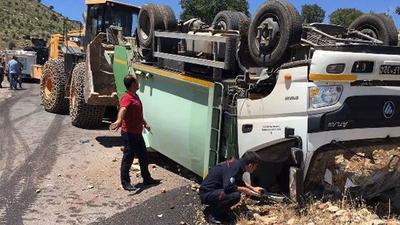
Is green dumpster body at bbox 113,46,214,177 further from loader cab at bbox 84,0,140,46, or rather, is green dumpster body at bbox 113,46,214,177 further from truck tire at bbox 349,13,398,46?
loader cab at bbox 84,0,140,46

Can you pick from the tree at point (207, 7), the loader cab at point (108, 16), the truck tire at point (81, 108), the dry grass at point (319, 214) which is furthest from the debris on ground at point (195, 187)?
the tree at point (207, 7)

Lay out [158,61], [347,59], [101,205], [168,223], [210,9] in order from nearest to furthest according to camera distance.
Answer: [347,59], [168,223], [101,205], [158,61], [210,9]

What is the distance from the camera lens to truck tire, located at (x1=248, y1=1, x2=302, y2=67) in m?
4.35

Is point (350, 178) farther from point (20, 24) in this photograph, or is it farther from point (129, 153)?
point (20, 24)

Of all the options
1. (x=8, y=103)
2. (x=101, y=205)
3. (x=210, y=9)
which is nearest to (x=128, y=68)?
(x=101, y=205)

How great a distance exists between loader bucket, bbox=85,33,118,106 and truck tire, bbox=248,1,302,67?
4.05 m

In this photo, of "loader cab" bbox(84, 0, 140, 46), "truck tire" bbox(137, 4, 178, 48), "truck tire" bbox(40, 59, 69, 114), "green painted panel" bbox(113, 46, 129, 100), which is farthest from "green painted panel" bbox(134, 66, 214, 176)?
"truck tire" bbox(40, 59, 69, 114)

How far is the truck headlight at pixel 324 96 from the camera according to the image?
396cm

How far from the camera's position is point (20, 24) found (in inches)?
2331

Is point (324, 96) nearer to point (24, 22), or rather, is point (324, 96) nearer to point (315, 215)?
point (315, 215)

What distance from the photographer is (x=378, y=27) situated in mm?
5445

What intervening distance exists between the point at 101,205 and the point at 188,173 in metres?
1.50

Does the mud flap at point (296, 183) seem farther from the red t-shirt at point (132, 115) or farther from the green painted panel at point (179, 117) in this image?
the red t-shirt at point (132, 115)

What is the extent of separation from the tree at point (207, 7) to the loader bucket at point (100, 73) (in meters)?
23.8
